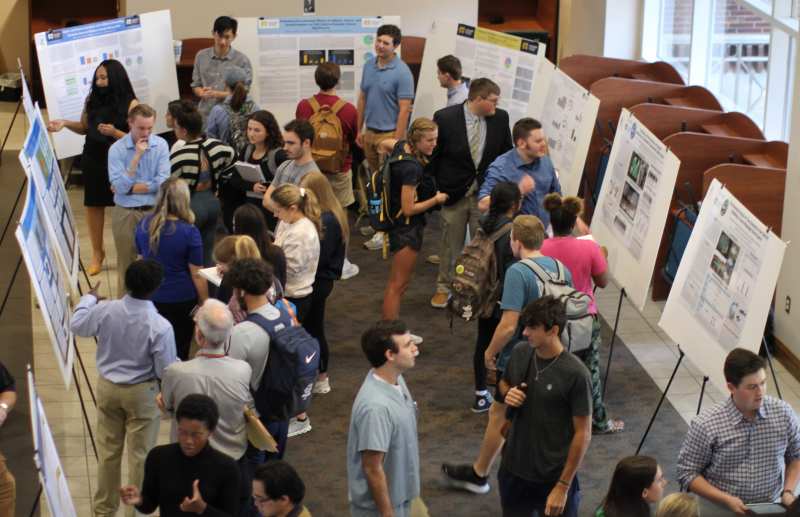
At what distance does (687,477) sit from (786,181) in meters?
3.52

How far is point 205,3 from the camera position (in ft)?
42.7

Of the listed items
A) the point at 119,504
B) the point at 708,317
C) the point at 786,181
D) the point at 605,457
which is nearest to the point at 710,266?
the point at 708,317

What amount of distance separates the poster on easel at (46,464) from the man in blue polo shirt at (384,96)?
569cm

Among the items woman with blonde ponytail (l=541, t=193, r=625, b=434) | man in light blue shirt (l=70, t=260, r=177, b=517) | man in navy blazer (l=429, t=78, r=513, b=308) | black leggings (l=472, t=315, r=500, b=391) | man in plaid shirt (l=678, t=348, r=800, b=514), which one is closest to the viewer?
man in plaid shirt (l=678, t=348, r=800, b=514)

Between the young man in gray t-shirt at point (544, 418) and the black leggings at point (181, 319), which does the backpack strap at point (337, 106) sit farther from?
the young man in gray t-shirt at point (544, 418)

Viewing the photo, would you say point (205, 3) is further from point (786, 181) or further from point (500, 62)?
point (786, 181)

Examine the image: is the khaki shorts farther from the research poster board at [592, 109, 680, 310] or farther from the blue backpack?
the blue backpack

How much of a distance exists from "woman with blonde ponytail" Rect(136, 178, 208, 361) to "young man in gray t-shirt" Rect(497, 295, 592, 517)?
2.17 m

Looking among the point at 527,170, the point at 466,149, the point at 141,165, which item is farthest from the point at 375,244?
the point at 527,170

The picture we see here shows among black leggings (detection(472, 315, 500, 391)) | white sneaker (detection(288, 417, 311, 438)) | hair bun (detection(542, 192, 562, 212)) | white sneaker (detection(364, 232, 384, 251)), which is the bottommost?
white sneaker (detection(288, 417, 311, 438))

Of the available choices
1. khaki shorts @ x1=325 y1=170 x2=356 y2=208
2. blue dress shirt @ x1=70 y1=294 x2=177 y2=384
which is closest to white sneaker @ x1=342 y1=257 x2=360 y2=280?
khaki shorts @ x1=325 y1=170 x2=356 y2=208

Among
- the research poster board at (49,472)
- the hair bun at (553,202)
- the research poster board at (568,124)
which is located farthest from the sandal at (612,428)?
the research poster board at (49,472)

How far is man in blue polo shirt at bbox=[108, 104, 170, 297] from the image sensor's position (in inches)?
A: 297

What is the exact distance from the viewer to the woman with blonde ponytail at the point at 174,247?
6.43m
